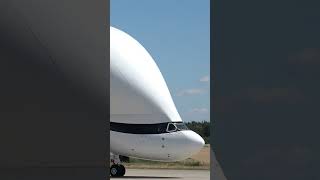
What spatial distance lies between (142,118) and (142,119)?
44 millimetres

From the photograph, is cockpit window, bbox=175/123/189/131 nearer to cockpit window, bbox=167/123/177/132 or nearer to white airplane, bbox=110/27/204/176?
white airplane, bbox=110/27/204/176

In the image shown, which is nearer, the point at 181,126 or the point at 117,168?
the point at 117,168

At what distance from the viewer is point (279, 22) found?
3443mm

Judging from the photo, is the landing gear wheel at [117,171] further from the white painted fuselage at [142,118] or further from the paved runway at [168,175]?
the white painted fuselage at [142,118]

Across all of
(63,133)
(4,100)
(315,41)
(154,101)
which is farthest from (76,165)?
(154,101)

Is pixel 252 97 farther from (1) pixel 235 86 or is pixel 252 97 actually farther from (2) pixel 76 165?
(2) pixel 76 165

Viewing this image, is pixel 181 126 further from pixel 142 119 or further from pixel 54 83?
pixel 54 83

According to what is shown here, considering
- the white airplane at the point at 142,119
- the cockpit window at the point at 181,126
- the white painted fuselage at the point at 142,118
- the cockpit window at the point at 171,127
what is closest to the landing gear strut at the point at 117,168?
the white airplane at the point at 142,119

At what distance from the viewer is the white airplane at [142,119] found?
2552cm

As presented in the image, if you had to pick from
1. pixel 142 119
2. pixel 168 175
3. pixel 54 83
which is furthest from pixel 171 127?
pixel 54 83

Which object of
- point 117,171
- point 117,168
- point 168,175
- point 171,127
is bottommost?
point 168,175

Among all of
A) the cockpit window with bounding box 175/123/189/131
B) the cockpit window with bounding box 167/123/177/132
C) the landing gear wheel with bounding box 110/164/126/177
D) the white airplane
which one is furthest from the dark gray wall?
the cockpit window with bounding box 175/123/189/131

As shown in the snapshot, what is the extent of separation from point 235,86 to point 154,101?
73.2 ft

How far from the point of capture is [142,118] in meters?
25.9
